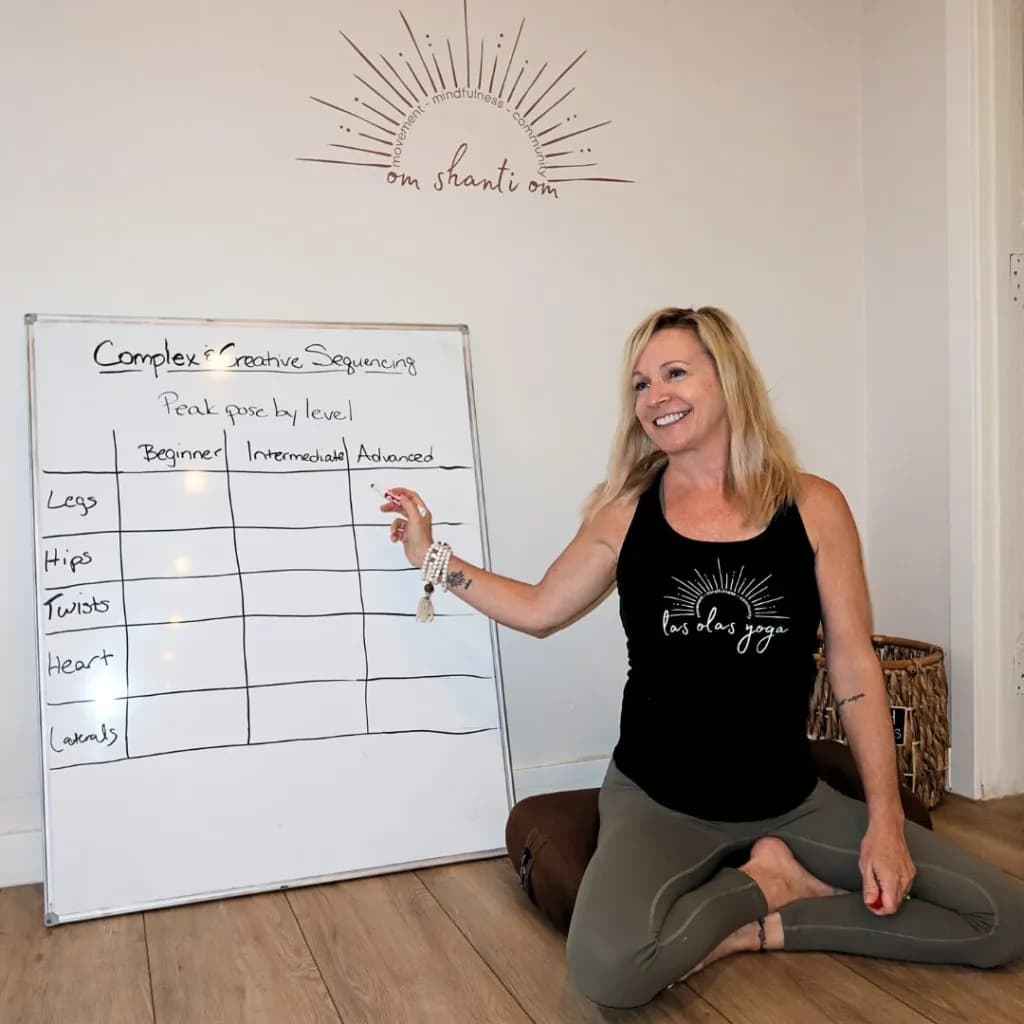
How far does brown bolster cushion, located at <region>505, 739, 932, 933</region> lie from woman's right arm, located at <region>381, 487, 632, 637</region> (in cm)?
37

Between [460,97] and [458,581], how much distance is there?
3.91 ft

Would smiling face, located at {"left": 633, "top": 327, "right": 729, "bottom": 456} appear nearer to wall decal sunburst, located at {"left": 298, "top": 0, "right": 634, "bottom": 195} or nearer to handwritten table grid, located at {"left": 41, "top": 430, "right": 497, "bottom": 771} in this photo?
handwritten table grid, located at {"left": 41, "top": 430, "right": 497, "bottom": 771}

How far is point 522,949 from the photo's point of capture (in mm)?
1851

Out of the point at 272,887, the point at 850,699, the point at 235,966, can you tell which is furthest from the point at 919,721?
the point at 235,966

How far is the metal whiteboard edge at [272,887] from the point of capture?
1996mm

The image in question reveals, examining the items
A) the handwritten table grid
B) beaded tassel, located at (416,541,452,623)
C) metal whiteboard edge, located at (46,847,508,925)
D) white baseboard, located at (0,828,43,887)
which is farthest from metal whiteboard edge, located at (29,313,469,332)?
metal whiteboard edge, located at (46,847,508,925)

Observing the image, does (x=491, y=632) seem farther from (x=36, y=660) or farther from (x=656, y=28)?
(x=656, y=28)

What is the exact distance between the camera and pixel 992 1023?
1.57 meters

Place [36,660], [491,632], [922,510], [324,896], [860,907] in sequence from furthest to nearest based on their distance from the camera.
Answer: [922,510]
[491,632]
[36,660]
[324,896]
[860,907]

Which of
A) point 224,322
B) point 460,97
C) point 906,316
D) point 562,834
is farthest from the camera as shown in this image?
point 906,316

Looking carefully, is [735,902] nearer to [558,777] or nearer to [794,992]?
[794,992]

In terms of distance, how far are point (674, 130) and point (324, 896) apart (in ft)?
6.60

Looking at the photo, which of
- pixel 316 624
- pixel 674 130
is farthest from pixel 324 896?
pixel 674 130

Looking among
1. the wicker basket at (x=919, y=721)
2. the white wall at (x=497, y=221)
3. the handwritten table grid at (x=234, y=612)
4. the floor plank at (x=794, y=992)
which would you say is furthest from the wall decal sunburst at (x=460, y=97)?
the floor plank at (x=794, y=992)
